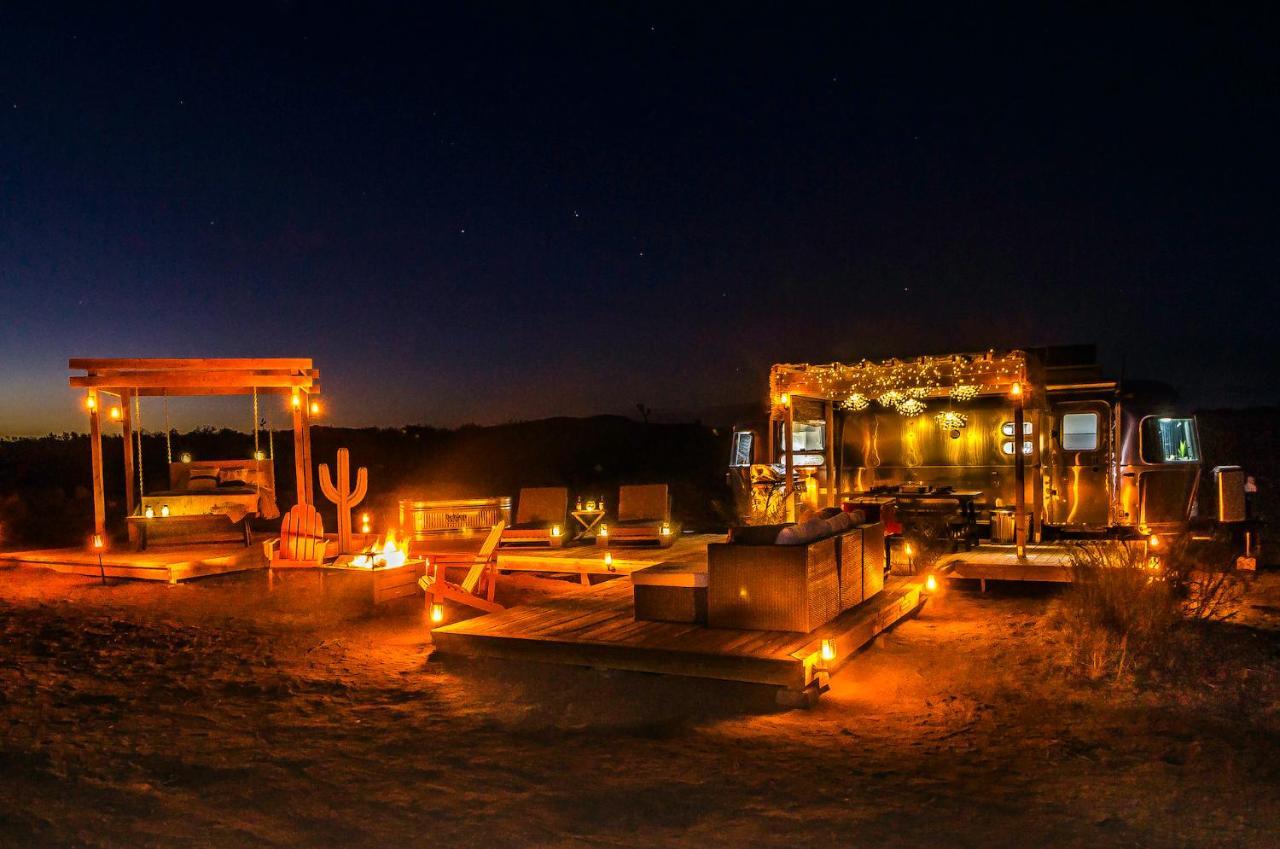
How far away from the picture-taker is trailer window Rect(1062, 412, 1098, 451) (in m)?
11.0

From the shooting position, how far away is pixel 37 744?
181 inches

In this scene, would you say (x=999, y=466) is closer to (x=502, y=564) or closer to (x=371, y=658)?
(x=502, y=564)

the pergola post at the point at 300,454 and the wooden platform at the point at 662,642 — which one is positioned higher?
the pergola post at the point at 300,454

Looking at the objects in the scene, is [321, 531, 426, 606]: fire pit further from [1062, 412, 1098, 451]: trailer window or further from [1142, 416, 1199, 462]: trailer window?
[1142, 416, 1199, 462]: trailer window

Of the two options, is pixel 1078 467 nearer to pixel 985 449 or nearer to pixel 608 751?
pixel 985 449

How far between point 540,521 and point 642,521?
4.18 feet

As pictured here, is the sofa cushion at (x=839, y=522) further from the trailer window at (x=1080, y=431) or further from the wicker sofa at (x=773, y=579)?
the trailer window at (x=1080, y=431)

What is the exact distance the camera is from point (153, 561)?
10758 millimetres

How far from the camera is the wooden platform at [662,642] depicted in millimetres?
5625

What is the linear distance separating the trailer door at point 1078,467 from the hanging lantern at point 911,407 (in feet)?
5.74

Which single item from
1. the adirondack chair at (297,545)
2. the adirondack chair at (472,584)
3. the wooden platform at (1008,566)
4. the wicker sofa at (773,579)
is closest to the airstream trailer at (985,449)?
the wooden platform at (1008,566)

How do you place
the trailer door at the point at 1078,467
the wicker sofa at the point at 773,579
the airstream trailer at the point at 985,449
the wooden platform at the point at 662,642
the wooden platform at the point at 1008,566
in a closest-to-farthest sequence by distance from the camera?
the wooden platform at the point at 662,642, the wicker sofa at the point at 773,579, the wooden platform at the point at 1008,566, the airstream trailer at the point at 985,449, the trailer door at the point at 1078,467

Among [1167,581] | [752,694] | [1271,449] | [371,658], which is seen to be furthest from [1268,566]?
[1271,449]

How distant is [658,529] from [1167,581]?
5.81m
